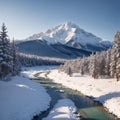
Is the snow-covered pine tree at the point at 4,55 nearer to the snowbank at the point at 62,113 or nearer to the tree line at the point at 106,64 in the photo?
the snowbank at the point at 62,113

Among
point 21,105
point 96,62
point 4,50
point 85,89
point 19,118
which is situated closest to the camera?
point 19,118

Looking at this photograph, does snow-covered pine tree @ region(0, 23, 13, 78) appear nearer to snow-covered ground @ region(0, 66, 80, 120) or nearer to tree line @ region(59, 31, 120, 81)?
snow-covered ground @ region(0, 66, 80, 120)

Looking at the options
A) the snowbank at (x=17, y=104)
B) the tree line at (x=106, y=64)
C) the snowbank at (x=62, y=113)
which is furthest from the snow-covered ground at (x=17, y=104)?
the tree line at (x=106, y=64)

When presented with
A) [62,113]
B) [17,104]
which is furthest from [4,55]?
[62,113]

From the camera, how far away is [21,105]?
42.4m

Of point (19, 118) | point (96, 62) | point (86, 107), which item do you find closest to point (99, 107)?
point (86, 107)

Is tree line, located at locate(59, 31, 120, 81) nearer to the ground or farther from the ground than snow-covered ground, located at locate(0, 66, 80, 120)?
farther from the ground

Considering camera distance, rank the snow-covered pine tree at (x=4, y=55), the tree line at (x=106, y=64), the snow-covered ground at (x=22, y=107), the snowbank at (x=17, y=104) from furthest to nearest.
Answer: the tree line at (x=106, y=64) < the snow-covered pine tree at (x=4, y=55) < the snow-covered ground at (x=22, y=107) < the snowbank at (x=17, y=104)

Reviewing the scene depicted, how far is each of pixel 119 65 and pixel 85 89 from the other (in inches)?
492

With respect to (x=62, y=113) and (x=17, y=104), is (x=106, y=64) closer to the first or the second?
(x=62, y=113)

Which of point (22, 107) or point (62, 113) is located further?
point (62, 113)

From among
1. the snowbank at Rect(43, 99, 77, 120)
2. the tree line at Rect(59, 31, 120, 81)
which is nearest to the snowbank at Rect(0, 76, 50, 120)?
the snowbank at Rect(43, 99, 77, 120)

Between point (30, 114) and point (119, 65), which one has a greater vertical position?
point (119, 65)

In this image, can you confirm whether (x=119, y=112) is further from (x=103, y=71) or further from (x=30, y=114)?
(x=103, y=71)
